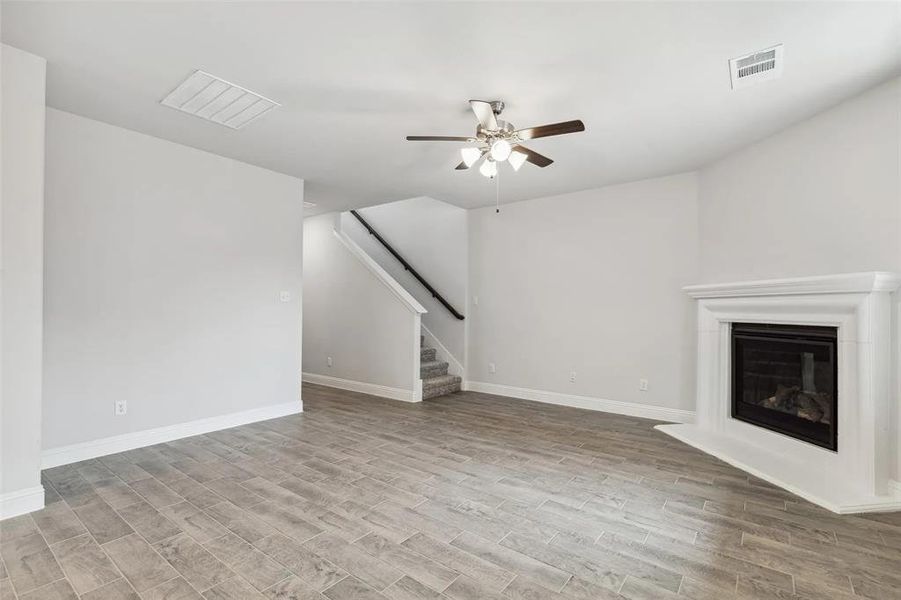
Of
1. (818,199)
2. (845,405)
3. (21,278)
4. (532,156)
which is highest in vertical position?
(532,156)

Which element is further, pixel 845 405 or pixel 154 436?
pixel 154 436

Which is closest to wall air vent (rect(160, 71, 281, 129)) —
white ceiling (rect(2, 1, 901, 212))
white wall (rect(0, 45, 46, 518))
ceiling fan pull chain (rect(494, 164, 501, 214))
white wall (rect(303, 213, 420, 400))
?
white ceiling (rect(2, 1, 901, 212))

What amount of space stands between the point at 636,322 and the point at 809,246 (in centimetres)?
184

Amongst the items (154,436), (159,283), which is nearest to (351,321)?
(159,283)

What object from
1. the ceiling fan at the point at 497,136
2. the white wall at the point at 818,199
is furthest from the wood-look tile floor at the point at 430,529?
the ceiling fan at the point at 497,136

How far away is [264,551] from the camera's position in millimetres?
2102

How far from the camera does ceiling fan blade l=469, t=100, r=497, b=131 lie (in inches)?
103

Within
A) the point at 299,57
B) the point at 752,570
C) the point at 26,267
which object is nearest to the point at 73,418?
the point at 26,267

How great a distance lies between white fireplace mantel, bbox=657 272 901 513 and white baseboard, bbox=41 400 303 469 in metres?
4.23

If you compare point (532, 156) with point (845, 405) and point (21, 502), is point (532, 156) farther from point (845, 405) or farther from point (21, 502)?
point (21, 502)

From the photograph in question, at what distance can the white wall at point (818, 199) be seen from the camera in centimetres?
273

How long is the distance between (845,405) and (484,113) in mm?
3078

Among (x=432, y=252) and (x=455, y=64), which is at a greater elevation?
(x=455, y=64)

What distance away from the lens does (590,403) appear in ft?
16.8
